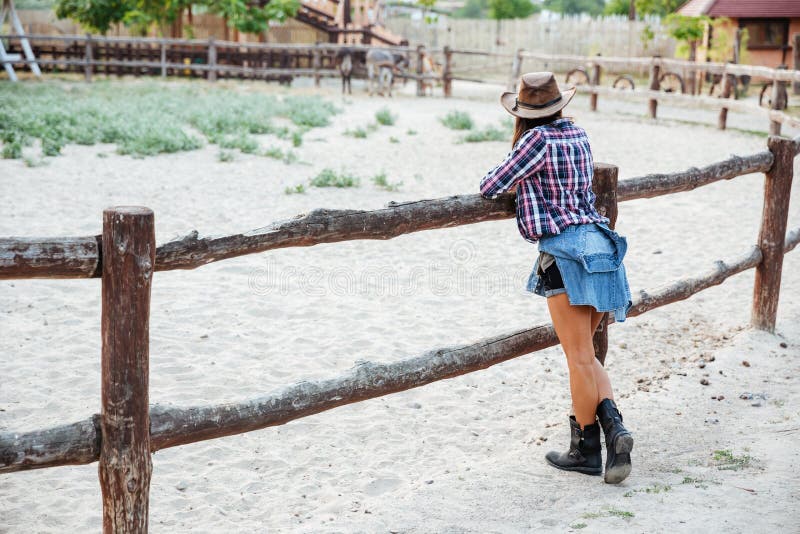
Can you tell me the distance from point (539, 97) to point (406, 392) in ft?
6.86

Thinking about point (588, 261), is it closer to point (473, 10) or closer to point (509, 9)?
point (509, 9)

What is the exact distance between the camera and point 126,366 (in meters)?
2.62

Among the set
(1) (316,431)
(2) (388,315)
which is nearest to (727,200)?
(2) (388,315)

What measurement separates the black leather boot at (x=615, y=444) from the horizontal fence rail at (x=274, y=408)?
475 mm

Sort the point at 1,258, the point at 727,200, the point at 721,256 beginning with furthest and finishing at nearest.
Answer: the point at 727,200, the point at 721,256, the point at 1,258

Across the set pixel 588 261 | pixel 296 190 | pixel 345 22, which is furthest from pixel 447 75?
pixel 588 261

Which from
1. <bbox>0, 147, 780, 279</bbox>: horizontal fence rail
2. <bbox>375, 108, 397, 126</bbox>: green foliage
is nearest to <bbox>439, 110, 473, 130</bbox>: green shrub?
<bbox>375, 108, 397, 126</bbox>: green foliage

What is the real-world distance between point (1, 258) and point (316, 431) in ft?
7.34

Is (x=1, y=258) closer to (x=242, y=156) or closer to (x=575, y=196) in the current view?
(x=575, y=196)

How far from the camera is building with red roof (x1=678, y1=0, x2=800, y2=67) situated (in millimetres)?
24359

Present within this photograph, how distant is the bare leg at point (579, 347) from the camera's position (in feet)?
11.4

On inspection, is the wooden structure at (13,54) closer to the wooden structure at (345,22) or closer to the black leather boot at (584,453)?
the wooden structure at (345,22)

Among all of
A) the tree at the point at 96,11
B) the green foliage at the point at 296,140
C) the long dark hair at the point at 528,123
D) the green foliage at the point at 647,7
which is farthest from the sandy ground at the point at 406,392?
A: the green foliage at the point at 647,7

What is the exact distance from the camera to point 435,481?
12.5 feet
